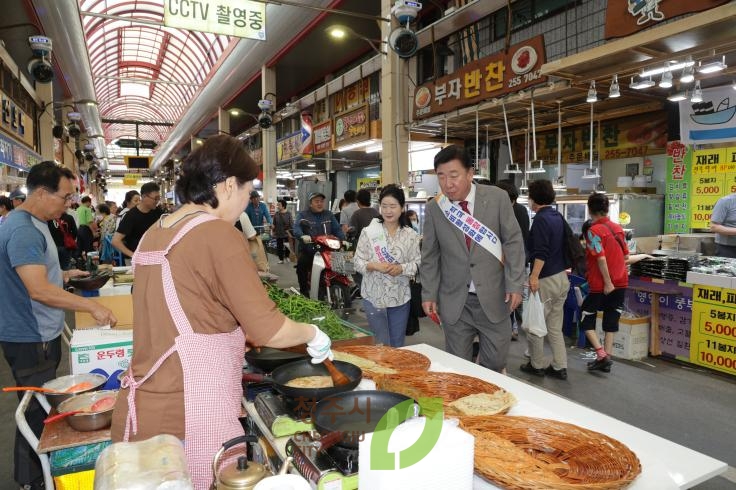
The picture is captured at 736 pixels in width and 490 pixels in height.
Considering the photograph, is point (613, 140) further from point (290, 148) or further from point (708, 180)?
point (290, 148)

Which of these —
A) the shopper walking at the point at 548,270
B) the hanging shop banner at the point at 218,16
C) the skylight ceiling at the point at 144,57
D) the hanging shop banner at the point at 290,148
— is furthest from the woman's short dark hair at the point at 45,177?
the skylight ceiling at the point at 144,57

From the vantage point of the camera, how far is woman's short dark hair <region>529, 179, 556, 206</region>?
4.86 m

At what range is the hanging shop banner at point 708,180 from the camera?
7543 mm

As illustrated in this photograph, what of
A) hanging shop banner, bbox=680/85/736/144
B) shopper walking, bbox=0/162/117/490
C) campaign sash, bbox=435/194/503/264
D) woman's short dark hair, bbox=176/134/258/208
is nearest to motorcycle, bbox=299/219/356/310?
campaign sash, bbox=435/194/503/264

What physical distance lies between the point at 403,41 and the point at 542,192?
3787 mm

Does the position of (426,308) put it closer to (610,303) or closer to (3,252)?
(3,252)

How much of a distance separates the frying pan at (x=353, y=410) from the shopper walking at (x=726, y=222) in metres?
6.79

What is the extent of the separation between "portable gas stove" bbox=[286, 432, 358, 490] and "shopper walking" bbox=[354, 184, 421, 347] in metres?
2.52

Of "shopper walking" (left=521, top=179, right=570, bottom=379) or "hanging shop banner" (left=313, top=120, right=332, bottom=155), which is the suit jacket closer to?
"shopper walking" (left=521, top=179, right=570, bottom=379)

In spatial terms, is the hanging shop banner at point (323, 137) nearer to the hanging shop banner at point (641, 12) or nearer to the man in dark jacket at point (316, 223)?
the man in dark jacket at point (316, 223)

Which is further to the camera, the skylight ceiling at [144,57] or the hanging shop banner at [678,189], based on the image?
the skylight ceiling at [144,57]

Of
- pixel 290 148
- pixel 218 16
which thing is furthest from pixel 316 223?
pixel 290 148

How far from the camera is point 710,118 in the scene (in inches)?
265

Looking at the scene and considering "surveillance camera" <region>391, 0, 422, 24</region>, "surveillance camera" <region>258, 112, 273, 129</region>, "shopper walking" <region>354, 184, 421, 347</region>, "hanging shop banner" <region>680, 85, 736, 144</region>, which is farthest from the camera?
"surveillance camera" <region>258, 112, 273, 129</region>
